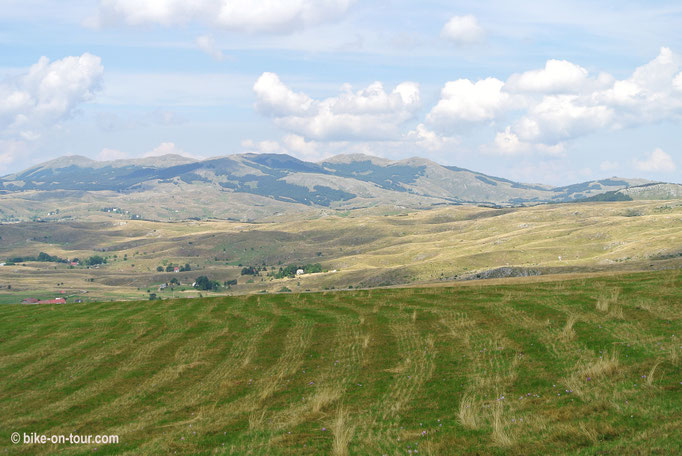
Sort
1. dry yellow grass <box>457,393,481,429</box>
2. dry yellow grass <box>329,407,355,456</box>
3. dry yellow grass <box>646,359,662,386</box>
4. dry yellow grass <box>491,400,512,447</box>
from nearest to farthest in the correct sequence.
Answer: dry yellow grass <box>491,400,512,447</box> < dry yellow grass <box>329,407,355,456</box> < dry yellow grass <box>457,393,481,429</box> < dry yellow grass <box>646,359,662,386</box>

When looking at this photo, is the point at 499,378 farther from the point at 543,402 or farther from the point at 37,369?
the point at 37,369

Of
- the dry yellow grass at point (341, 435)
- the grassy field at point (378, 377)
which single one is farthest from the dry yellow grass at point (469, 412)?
the dry yellow grass at point (341, 435)

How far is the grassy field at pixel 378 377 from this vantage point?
13305mm

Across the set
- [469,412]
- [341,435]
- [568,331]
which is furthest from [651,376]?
[341,435]

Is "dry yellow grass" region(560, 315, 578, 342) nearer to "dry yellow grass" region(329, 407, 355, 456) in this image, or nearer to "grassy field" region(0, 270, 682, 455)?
"grassy field" region(0, 270, 682, 455)

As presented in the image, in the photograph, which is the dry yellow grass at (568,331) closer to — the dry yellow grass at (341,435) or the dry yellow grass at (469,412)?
the dry yellow grass at (469,412)

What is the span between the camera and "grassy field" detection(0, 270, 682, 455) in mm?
13305

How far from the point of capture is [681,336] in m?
19.7

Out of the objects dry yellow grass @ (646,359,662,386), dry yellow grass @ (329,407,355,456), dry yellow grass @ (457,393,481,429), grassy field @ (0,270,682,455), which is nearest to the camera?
dry yellow grass @ (329,407,355,456)

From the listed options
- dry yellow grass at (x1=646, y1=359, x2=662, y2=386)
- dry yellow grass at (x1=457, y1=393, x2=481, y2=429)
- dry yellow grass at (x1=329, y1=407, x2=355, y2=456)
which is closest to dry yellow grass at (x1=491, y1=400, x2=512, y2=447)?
dry yellow grass at (x1=457, y1=393, x2=481, y2=429)

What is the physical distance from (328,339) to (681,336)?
14.7m

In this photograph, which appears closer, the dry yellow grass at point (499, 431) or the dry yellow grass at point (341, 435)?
the dry yellow grass at point (499, 431)

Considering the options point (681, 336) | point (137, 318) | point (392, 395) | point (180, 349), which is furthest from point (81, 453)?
point (137, 318)

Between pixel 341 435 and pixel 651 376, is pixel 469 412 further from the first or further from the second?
pixel 651 376
